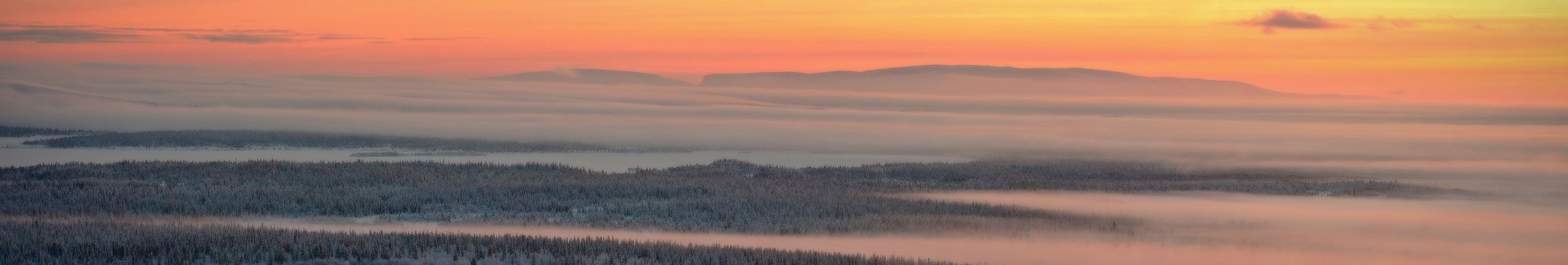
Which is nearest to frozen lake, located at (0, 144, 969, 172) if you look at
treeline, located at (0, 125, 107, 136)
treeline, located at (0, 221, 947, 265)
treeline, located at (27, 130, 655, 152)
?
treeline, located at (27, 130, 655, 152)

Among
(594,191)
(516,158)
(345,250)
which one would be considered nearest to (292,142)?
(516,158)

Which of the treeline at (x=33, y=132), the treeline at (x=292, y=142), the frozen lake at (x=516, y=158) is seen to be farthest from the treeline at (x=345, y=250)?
the treeline at (x=33, y=132)

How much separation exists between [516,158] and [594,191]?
23206 millimetres

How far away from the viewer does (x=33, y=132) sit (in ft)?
255

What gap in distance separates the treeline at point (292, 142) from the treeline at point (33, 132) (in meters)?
6.09

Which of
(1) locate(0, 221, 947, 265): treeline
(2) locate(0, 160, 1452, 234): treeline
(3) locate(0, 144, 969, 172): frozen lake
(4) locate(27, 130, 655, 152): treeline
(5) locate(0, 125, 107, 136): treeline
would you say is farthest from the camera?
(5) locate(0, 125, 107, 136): treeline

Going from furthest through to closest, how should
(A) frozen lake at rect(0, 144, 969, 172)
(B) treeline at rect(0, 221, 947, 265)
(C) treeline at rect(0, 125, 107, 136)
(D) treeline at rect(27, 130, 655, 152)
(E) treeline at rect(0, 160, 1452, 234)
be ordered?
(C) treeline at rect(0, 125, 107, 136) → (D) treeline at rect(27, 130, 655, 152) → (A) frozen lake at rect(0, 144, 969, 172) → (E) treeline at rect(0, 160, 1452, 234) → (B) treeline at rect(0, 221, 947, 265)

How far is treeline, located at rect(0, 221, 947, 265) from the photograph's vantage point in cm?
1609

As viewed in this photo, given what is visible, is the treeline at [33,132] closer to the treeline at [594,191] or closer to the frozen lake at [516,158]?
the frozen lake at [516,158]

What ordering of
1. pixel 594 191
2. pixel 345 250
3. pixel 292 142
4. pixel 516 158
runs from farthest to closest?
1. pixel 292 142
2. pixel 516 158
3. pixel 594 191
4. pixel 345 250

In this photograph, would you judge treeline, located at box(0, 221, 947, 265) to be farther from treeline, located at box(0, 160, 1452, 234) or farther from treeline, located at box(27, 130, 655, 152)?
treeline, located at box(27, 130, 655, 152)

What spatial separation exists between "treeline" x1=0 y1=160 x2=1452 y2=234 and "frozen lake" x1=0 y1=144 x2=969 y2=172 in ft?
16.4

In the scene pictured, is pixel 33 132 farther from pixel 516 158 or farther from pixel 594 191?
pixel 594 191

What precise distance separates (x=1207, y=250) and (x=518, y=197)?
1426 centimetres
